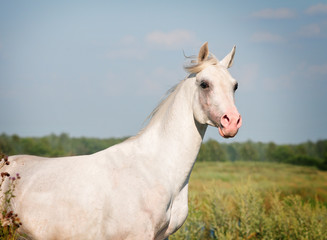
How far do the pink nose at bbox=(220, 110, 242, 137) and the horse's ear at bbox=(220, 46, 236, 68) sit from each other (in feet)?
2.91

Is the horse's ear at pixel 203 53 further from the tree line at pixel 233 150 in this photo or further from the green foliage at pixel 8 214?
the tree line at pixel 233 150

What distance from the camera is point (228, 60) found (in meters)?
4.56

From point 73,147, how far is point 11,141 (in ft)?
12.1

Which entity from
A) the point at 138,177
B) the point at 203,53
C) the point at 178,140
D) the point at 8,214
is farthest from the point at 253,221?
the point at 8,214

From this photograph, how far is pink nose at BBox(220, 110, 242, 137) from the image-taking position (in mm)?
3783

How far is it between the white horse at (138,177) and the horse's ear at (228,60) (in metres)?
0.02

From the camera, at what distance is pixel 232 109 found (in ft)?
12.7

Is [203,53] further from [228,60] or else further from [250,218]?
[250,218]

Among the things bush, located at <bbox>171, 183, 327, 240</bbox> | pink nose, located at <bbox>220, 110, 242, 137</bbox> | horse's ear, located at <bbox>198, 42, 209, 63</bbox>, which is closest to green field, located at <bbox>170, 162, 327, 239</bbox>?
bush, located at <bbox>171, 183, 327, 240</bbox>

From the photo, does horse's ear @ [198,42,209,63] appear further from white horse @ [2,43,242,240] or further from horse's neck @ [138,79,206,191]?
horse's neck @ [138,79,206,191]

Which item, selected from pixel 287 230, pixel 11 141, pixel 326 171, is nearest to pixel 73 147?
pixel 11 141

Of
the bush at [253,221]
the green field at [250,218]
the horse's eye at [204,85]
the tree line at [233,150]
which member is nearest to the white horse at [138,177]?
the horse's eye at [204,85]

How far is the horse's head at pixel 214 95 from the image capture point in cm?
382

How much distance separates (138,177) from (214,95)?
1.21 metres
